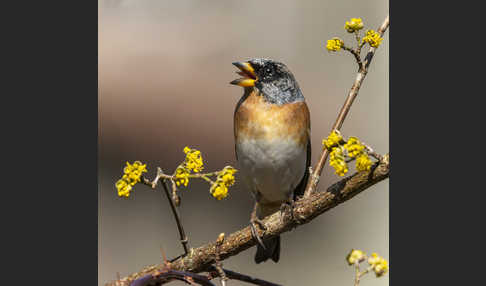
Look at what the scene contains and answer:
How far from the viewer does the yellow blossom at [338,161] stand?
1.44 metres

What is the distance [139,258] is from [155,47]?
0.86m

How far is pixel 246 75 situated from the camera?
2.00 m

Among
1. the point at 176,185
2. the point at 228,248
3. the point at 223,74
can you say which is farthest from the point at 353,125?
the point at 176,185

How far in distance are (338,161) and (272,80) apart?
2.26 ft

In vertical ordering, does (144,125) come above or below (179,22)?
below

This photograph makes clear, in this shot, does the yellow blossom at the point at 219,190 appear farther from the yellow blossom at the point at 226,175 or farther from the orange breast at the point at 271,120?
the orange breast at the point at 271,120

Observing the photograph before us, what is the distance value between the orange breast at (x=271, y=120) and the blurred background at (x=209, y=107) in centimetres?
17

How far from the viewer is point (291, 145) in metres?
2.10

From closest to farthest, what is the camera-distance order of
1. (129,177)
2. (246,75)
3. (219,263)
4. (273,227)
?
(129,177)
(219,263)
(273,227)
(246,75)

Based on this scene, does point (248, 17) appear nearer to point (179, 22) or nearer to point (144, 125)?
point (179, 22)

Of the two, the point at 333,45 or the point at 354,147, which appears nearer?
the point at 354,147

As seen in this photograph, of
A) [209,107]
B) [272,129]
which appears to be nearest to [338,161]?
[272,129]

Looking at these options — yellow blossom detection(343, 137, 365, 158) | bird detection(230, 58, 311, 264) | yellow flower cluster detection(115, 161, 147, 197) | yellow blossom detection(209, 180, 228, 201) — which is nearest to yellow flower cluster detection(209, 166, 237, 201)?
yellow blossom detection(209, 180, 228, 201)

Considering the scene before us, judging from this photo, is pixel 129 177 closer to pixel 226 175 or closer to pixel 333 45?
pixel 226 175
